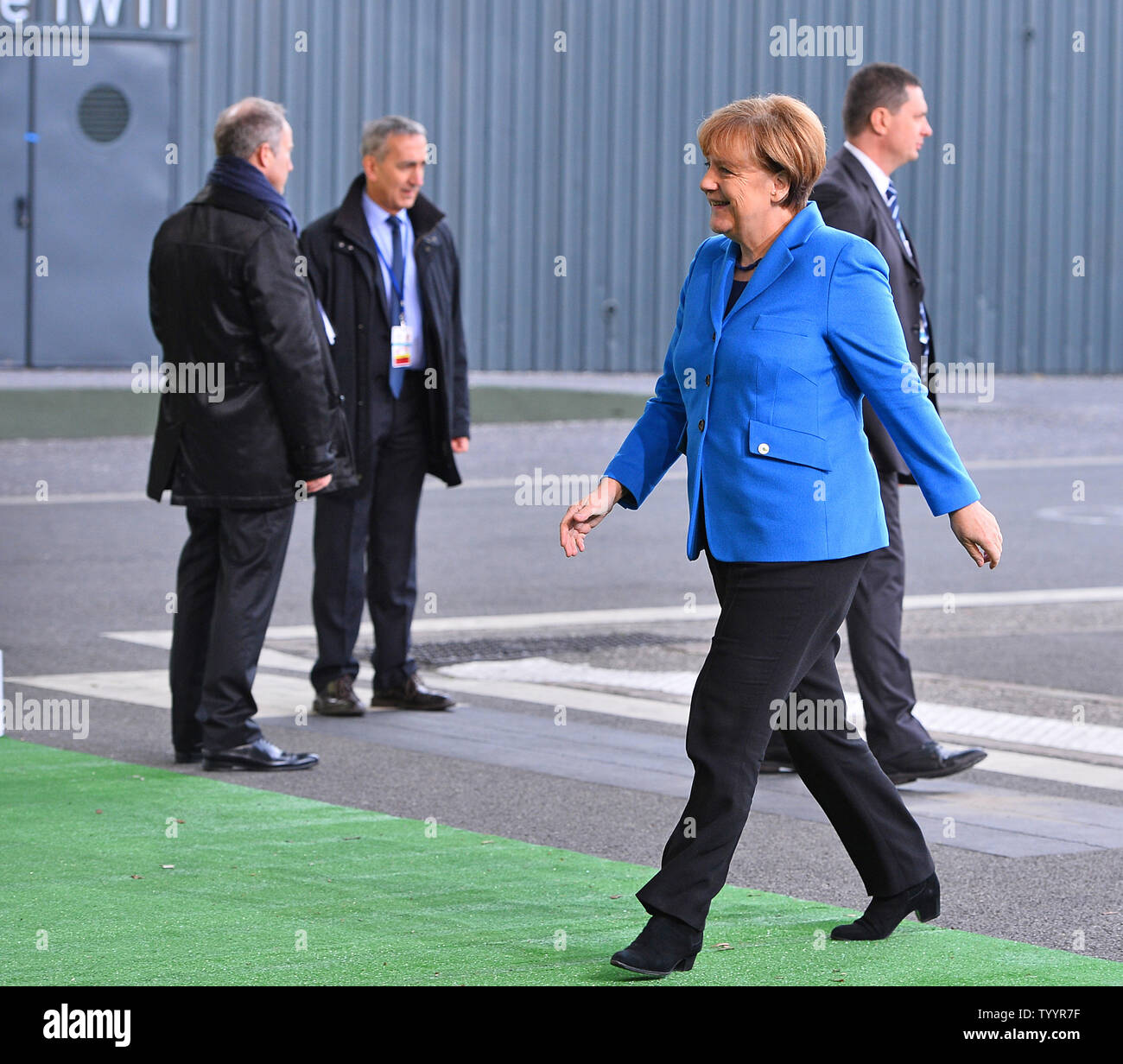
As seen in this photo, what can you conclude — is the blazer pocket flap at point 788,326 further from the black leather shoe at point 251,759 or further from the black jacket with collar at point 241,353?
the black leather shoe at point 251,759

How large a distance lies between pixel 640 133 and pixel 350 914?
20.8 m

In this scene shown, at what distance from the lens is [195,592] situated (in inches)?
283

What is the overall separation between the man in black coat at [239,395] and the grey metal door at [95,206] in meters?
16.3

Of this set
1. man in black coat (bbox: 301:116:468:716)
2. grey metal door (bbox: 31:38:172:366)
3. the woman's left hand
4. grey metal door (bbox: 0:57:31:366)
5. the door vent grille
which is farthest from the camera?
the door vent grille

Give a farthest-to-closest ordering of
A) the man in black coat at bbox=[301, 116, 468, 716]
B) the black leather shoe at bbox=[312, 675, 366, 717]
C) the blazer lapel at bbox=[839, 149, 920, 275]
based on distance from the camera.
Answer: the man in black coat at bbox=[301, 116, 468, 716] < the black leather shoe at bbox=[312, 675, 366, 717] < the blazer lapel at bbox=[839, 149, 920, 275]

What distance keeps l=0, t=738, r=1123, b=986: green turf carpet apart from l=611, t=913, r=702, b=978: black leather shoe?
0.05 m

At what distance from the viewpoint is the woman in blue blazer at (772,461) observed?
14.7 feet

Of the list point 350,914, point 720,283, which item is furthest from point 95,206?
point 720,283

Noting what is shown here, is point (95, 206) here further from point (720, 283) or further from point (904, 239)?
point (720, 283)

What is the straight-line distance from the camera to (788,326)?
4527 mm

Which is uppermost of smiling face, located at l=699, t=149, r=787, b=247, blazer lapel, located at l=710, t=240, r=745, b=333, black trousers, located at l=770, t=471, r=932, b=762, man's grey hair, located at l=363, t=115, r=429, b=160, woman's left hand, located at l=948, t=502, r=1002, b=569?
man's grey hair, located at l=363, t=115, r=429, b=160

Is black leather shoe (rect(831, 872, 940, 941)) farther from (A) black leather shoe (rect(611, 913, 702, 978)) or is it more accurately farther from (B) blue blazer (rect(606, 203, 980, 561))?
(B) blue blazer (rect(606, 203, 980, 561))

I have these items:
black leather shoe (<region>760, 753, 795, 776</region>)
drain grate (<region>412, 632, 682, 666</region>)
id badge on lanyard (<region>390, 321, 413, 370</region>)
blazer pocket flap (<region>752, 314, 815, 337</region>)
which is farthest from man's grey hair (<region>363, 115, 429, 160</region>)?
blazer pocket flap (<region>752, 314, 815, 337</region>)

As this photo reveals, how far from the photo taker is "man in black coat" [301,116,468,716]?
8.16 m
